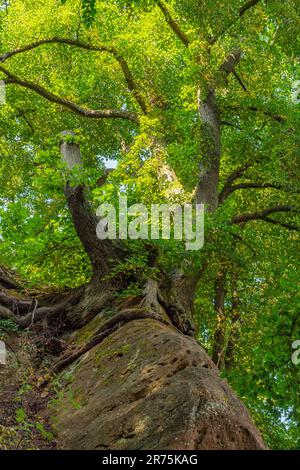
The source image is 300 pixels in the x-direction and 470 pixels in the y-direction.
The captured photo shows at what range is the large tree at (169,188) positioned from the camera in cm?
570

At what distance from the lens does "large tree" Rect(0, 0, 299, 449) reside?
224 inches

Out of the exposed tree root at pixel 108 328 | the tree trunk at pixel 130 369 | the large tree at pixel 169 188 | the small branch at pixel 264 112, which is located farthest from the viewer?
the small branch at pixel 264 112

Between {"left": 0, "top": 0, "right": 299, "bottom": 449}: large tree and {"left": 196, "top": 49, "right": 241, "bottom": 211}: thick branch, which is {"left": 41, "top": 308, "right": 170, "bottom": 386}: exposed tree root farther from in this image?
{"left": 196, "top": 49, "right": 241, "bottom": 211}: thick branch

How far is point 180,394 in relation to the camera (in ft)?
17.4

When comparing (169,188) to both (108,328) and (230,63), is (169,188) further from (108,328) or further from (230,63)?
(108,328)

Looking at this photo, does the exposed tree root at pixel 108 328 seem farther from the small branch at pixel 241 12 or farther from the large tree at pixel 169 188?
the small branch at pixel 241 12

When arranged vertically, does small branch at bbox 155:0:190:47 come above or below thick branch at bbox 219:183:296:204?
above

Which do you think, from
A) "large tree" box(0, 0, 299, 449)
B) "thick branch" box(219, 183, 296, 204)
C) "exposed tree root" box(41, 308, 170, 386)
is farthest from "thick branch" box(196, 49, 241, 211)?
"exposed tree root" box(41, 308, 170, 386)

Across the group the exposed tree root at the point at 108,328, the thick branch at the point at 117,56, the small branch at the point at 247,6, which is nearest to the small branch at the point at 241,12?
the small branch at the point at 247,6

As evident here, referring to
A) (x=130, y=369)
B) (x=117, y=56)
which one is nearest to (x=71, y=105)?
(x=117, y=56)

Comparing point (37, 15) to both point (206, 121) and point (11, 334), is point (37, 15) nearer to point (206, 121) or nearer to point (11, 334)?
point (206, 121)
